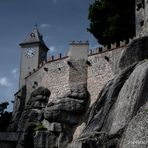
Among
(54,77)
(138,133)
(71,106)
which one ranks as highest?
(54,77)

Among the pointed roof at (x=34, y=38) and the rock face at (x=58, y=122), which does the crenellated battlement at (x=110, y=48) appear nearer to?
the rock face at (x=58, y=122)

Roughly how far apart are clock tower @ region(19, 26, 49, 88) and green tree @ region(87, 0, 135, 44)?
11.3 m

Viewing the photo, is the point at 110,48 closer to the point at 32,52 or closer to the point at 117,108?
the point at 117,108

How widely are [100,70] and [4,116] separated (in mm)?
16607

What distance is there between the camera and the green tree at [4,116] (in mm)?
43188

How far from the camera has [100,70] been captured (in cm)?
3284

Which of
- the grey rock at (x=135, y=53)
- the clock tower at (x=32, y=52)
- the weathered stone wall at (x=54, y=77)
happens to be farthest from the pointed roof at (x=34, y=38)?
the grey rock at (x=135, y=53)

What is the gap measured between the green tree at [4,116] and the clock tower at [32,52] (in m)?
3.78

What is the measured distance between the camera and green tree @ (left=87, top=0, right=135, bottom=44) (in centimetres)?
3738

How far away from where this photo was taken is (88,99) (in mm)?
32594

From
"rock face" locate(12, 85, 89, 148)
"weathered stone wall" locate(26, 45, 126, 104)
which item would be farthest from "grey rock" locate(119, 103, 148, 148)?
"rock face" locate(12, 85, 89, 148)

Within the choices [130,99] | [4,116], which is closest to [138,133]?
[130,99]

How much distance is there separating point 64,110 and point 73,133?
6.31 ft

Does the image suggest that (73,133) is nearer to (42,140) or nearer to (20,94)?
(42,140)
